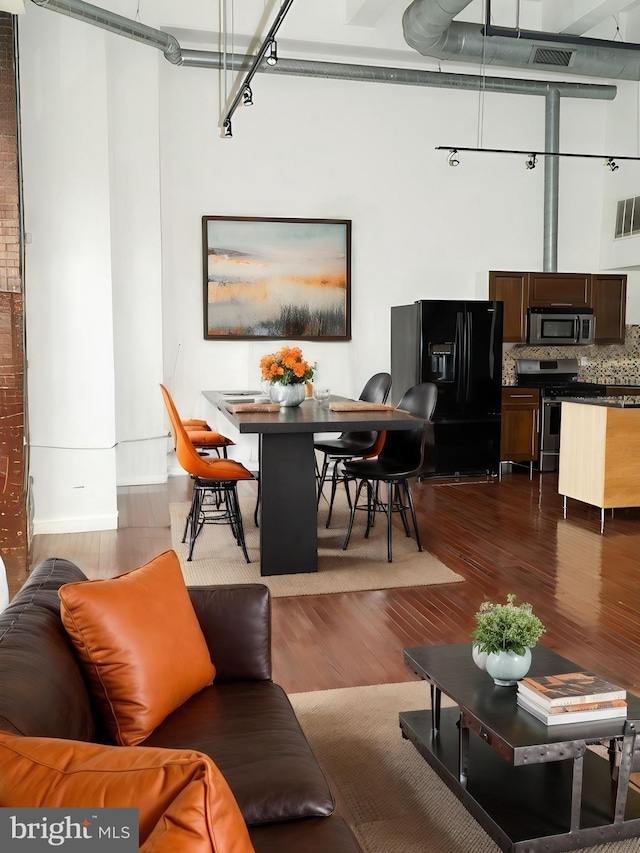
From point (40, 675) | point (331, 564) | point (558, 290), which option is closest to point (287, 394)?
point (331, 564)

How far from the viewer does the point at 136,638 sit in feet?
6.47

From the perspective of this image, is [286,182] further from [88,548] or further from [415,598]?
[415,598]

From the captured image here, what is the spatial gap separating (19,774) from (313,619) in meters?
3.03

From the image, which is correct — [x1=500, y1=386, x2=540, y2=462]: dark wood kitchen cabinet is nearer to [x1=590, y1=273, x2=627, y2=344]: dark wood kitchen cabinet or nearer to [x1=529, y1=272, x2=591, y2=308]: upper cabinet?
[x1=529, y1=272, x2=591, y2=308]: upper cabinet

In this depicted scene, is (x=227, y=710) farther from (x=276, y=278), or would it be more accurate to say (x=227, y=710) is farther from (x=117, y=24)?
(x=276, y=278)

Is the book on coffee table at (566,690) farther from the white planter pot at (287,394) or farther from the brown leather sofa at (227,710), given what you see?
the white planter pot at (287,394)


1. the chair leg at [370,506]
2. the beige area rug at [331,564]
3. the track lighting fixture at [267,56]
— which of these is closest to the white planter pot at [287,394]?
the chair leg at [370,506]

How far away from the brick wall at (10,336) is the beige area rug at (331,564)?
1024mm

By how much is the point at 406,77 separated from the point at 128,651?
7700 millimetres

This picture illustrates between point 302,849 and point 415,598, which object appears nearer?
point 302,849

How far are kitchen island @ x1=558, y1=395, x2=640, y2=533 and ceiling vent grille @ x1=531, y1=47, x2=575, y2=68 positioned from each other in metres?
3.58

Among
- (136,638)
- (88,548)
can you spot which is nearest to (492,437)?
(88,548)

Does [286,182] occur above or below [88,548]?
above

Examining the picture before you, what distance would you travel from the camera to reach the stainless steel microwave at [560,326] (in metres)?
8.65
